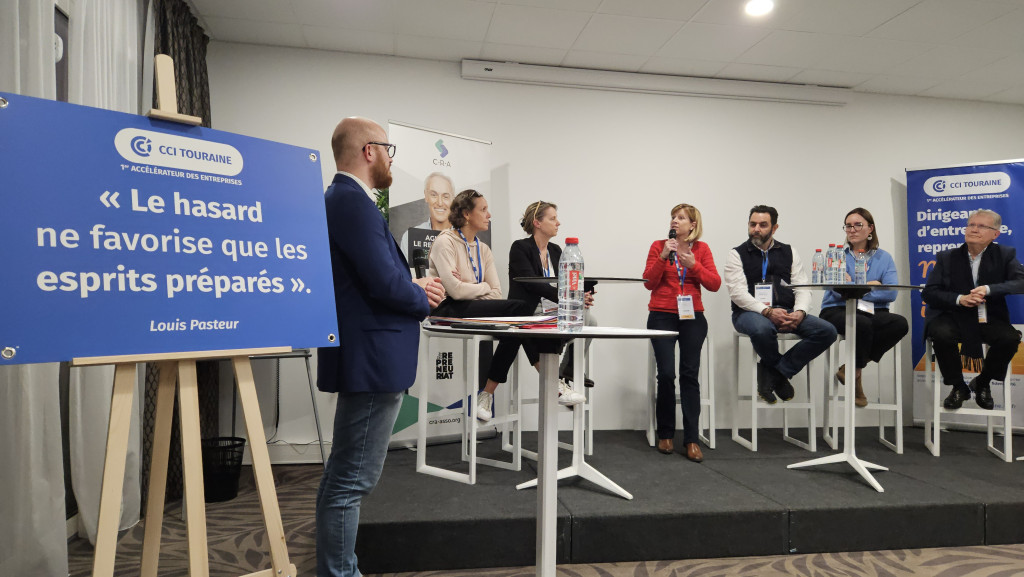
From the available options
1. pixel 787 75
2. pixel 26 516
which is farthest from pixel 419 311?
pixel 787 75

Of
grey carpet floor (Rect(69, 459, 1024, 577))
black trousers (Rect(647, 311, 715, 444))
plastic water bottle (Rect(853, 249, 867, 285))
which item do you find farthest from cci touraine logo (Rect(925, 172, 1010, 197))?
grey carpet floor (Rect(69, 459, 1024, 577))

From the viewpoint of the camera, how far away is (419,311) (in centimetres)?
156

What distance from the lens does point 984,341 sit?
11.8 ft

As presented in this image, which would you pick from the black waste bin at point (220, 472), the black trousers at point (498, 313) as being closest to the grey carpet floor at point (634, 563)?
the black waste bin at point (220, 472)

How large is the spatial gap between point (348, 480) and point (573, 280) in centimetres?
80

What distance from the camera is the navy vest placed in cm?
376

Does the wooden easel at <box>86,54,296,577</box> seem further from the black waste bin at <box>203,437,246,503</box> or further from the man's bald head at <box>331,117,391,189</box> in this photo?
the black waste bin at <box>203,437,246,503</box>

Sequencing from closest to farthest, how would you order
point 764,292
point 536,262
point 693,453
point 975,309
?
1. point 693,453
2. point 536,262
3. point 975,309
4. point 764,292

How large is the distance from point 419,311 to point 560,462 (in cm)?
186

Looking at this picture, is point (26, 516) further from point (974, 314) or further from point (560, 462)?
point (974, 314)

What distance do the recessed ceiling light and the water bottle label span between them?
2.70 meters

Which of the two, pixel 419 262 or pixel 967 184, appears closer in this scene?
pixel 419 262

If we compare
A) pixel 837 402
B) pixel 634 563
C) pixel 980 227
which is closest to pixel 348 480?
pixel 634 563

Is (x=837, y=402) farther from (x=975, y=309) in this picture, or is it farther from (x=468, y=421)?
(x=468, y=421)
